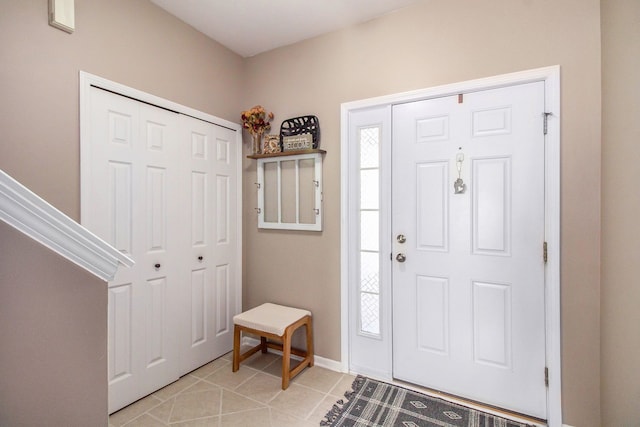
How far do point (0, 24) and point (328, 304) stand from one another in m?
2.56

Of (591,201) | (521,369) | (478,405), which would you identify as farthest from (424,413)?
(591,201)

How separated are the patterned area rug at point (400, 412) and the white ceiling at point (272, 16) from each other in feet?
9.11

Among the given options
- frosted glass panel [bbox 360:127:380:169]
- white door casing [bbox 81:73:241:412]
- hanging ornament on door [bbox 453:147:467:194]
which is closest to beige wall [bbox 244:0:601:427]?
frosted glass panel [bbox 360:127:380:169]

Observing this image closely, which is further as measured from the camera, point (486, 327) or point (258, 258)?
point (258, 258)

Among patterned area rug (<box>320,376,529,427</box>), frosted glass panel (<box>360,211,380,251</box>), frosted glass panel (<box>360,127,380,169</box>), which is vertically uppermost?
frosted glass panel (<box>360,127,380,169</box>)

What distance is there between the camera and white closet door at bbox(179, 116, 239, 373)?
241 cm

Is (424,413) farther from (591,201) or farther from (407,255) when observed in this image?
(591,201)

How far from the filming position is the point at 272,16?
2.27m

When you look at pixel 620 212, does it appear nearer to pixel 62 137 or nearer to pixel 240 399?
pixel 240 399

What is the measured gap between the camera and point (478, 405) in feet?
6.43

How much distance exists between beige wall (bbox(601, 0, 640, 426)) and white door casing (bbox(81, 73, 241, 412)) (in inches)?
104

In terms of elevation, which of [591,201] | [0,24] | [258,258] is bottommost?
[258,258]

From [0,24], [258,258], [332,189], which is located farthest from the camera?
[258,258]

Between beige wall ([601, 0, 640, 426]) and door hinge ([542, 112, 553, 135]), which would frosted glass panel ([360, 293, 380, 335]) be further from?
door hinge ([542, 112, 553, 135])
